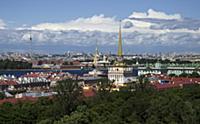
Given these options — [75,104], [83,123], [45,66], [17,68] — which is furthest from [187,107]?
[45,66]

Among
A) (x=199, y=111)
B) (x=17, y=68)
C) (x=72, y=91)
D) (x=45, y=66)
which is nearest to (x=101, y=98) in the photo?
(x=72, y=91)

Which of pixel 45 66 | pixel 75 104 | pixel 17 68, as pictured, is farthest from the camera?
pixel 45 66

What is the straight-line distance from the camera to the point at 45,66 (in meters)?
147

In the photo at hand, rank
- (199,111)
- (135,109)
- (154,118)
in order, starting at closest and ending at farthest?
(154,118) → (199,111) → (135,109)

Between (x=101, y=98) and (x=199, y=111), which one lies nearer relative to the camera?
(x=199, y=111)

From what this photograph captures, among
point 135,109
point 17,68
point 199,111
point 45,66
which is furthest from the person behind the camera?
point 45,66

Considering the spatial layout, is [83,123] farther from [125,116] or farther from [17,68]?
[17,68]

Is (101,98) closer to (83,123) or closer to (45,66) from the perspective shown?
(83,123)

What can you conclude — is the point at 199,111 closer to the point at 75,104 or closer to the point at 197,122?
the point at 197,122

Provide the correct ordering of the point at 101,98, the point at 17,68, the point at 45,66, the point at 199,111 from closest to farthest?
1. the point at 199,111
2. the point at 101,98
3. the point at 17,68
4. the point at 45,66

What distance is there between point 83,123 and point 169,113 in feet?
12.6

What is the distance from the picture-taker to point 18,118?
27125 millimetres

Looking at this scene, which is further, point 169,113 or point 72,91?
point 72,91

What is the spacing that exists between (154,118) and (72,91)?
8.38 m
